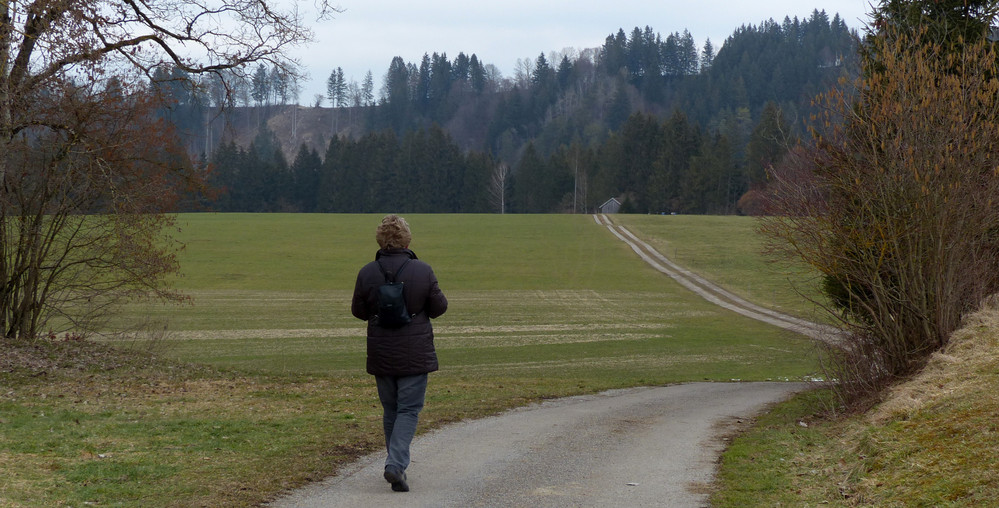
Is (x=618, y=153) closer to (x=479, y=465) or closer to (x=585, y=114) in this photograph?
(x=585, y=114)

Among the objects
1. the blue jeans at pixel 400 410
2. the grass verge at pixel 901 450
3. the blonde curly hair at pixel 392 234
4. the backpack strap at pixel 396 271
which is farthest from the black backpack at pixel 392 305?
Answer: the grass verge at pixel 901 450

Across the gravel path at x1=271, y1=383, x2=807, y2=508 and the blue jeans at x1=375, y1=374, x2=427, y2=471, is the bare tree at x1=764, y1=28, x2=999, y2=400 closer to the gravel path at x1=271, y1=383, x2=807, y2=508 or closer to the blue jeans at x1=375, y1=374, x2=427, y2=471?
the gravel path at x1=271, y1=383, x2=807, y2=508

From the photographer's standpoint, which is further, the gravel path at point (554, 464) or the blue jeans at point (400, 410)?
the blue jeans at point (400, 410)

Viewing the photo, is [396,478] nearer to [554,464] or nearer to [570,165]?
[554,464]

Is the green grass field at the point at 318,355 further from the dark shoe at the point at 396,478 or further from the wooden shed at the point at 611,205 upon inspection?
the wooden shed at the point at 611,205

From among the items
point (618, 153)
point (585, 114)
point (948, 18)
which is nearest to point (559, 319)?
point (948, 18)

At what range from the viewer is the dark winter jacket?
7.42 m

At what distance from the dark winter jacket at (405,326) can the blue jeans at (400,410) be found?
12 centimetres

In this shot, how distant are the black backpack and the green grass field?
60.5 inches

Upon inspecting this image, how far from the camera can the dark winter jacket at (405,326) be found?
7.42 m

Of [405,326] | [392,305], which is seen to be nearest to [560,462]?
[405,326]

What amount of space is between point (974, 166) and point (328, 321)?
2720 centimetres

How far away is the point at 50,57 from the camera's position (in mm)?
14203

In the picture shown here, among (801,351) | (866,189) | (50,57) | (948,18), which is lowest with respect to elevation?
(801,351)
